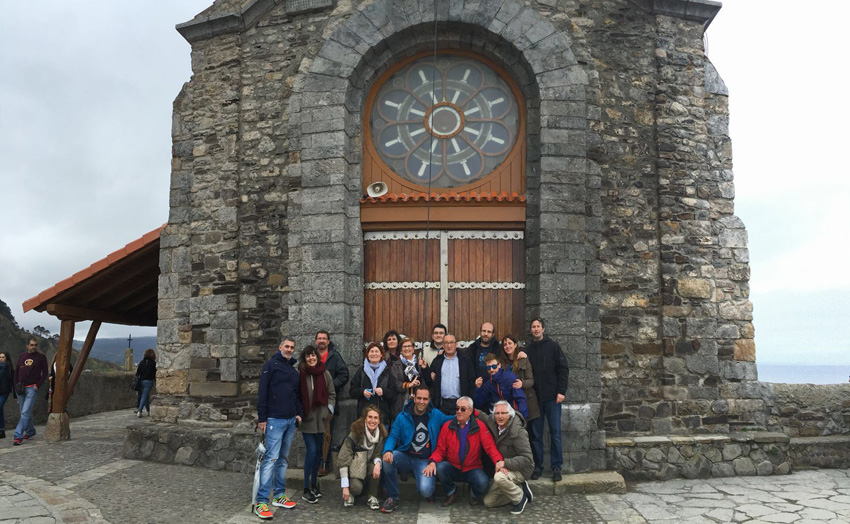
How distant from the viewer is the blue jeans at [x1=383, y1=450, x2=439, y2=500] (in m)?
5.68

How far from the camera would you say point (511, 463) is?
5598mm

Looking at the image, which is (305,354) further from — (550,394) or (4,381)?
(4,381)

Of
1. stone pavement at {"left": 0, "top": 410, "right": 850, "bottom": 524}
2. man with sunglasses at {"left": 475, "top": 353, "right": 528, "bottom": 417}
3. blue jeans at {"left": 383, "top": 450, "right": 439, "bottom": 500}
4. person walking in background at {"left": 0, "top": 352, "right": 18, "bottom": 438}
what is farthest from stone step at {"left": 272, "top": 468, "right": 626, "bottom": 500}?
person walking in background at {"left": 0, "top": 352, "right": 18, "bottom": 438}

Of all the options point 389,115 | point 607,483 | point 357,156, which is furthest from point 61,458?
point 607,483

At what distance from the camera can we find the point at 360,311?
24.6ft

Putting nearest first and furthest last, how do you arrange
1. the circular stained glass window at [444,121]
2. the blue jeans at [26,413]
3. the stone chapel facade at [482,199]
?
the stone chapel facade at [482,199], the circular stained glass window at [444,121], the blue jeans at [26,413]

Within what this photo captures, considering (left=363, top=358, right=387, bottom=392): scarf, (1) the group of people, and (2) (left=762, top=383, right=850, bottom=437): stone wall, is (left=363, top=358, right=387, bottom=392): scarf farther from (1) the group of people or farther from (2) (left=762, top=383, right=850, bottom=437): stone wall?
(2) (left=762, top=383, right=850, bottom=437): stone wall

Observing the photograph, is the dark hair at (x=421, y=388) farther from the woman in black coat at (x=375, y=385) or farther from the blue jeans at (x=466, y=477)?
the blue jeans at (x=466, y=477)

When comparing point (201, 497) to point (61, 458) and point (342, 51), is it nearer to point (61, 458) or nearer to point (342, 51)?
point (61, 458)

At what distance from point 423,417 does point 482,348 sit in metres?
0.98

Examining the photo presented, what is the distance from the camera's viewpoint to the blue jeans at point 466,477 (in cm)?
567

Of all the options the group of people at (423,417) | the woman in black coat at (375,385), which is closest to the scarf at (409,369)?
the group of people at (423,417)

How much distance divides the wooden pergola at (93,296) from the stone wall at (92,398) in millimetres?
1867

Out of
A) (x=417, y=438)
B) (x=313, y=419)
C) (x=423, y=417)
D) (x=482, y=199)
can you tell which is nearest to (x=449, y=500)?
(x=417, y=438)
